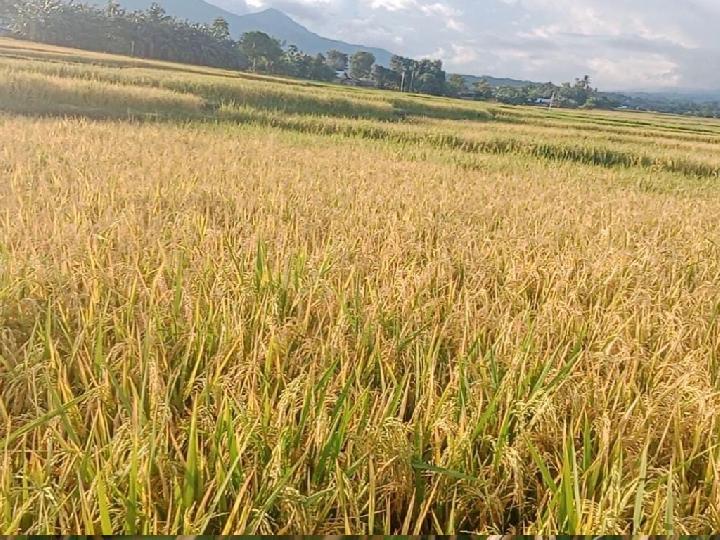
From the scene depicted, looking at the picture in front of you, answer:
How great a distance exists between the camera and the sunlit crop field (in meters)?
1.12

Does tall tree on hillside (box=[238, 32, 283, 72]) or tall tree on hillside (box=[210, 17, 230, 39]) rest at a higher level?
tall tree on hillside (box=[210, 17, 230, 39])

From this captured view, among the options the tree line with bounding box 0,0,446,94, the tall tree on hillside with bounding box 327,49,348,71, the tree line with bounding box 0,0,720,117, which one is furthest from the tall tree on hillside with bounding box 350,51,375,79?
the tall tree on hillside with bounding box 327,49,348,71

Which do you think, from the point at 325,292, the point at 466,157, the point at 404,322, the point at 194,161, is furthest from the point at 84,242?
the point at 466,157

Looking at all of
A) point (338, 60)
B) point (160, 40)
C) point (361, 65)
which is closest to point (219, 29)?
point (160, 40)

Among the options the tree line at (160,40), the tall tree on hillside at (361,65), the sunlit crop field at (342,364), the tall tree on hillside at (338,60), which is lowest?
the sunlit crop field at (342,364)

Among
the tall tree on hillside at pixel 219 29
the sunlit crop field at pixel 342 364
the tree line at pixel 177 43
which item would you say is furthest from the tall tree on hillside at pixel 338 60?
the sunlit crop field at pixel 342 364

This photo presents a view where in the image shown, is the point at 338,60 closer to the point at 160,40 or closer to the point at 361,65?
the point at 361,65

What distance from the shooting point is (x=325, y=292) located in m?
2.25

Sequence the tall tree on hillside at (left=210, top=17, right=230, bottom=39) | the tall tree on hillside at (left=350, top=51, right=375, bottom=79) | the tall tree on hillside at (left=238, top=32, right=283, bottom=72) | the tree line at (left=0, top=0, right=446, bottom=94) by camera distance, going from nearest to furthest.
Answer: the tree line at (left=0, top=0, right=446, bottom=94) → the tall tree on hillside at (left=238, top=32, right=283, bottom=72) → the tall tree on hillside at (left=210, top=17, right=230, bottom=39) → the tall tree on hillside at (left=350, top=51, right=375, bottom=79)

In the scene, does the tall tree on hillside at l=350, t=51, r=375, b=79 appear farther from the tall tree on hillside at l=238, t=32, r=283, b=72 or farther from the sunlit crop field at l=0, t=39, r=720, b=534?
the sunlit crop field at l=0, t=39, r=720, b=534

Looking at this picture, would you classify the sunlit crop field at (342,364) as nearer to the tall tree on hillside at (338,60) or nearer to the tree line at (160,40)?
the tree line at (160,40)

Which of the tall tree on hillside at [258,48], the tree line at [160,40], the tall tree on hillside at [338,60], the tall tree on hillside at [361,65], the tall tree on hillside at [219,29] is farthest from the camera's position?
the tall tree on hillside at [338,60]

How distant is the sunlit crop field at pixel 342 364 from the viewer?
1.12 m

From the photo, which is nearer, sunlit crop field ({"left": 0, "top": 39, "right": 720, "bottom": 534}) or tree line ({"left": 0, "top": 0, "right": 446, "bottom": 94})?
sunlit crop field ({"left": 0, "top": 39, "right": 720, "bottom": 534})
